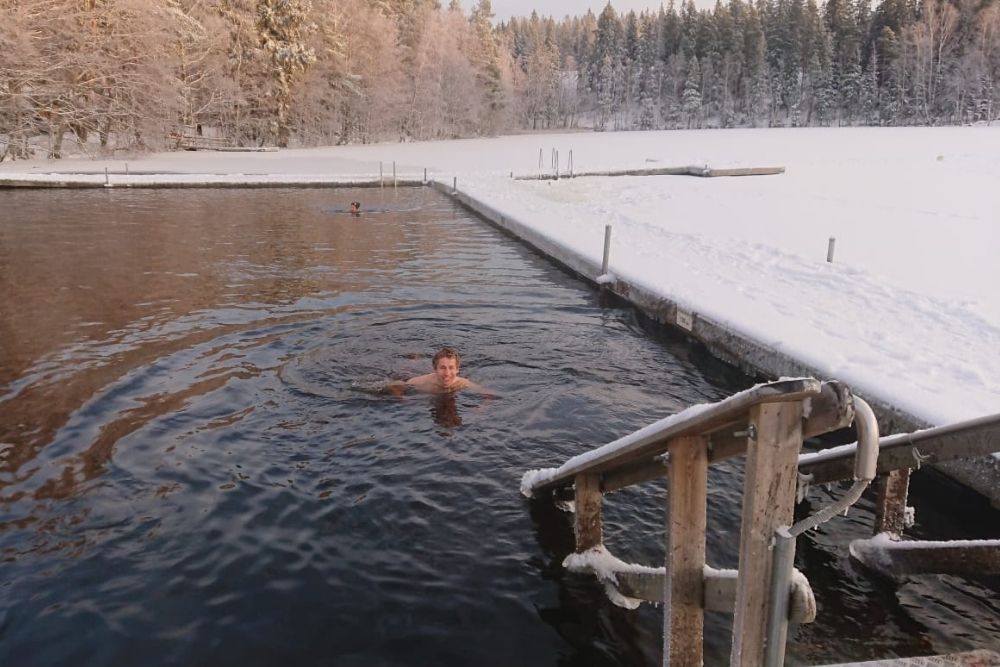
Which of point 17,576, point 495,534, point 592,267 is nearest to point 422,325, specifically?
point 592,267

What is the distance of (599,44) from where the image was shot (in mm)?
121500

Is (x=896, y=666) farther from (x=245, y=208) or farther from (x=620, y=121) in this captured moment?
(x=620, y=121)

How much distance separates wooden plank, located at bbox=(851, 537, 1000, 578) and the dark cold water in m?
0.14

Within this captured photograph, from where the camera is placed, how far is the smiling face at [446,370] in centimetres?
756

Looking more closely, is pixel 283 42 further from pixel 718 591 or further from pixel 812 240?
pixel 718 591

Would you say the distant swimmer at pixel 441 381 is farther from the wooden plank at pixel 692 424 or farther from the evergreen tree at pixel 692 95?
the evergreen tree at pixel 692 95

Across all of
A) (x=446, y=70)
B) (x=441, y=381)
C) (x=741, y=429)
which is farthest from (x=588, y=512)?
(x=446, y=70)

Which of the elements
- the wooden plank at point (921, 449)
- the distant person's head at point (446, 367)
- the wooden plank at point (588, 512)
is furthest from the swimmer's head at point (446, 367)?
the wooden plank at point (921, 449)

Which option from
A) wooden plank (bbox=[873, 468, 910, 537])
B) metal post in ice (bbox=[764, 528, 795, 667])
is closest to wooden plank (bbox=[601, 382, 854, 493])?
metal post in ice (bbox=[764, 528, 795, 667])

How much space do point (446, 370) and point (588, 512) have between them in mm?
3415

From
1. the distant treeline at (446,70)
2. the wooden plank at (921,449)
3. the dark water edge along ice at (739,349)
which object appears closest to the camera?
the wooden plank at (921,449)

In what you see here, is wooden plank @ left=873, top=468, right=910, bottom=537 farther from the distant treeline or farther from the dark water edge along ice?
the distant treeline

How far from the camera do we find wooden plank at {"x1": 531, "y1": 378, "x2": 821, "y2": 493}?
2154mm

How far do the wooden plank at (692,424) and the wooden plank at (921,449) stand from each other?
136 cm
